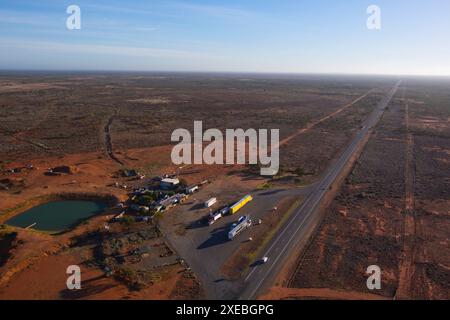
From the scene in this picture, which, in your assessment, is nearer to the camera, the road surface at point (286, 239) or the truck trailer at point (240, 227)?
the road surface at point (286, 239)

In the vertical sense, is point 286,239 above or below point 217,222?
below

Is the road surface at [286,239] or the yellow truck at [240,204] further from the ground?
the yellow truck at [240,204]

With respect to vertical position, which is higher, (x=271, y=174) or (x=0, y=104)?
(x=0, y=104)

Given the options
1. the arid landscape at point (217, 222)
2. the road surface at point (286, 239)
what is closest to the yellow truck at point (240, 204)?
the arid landscape at point (217, 222)

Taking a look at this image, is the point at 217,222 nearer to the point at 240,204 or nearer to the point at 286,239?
the point at 240,204

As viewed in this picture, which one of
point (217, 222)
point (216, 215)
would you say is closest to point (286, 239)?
point (217, 222)

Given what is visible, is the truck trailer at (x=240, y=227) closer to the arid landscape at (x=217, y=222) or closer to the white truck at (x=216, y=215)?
the arid landscape at (x=217, y=222)

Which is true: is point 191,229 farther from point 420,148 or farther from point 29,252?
point 420,148

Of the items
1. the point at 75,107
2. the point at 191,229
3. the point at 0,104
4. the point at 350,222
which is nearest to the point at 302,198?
the point at 350,222

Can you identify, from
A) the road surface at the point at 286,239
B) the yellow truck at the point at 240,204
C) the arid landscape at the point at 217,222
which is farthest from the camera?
the yellow truck at the point at 240,204
